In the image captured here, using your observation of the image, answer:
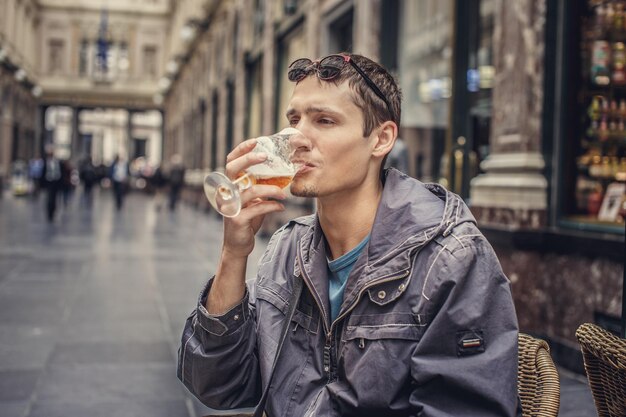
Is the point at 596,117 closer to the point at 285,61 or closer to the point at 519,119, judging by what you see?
the point at 519,119

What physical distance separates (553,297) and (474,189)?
4.28 feet

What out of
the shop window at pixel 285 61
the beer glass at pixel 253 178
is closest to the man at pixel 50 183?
the shop window at pixel 285 61

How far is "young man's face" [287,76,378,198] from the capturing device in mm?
1827

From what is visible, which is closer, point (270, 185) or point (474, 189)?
point (270, 185)

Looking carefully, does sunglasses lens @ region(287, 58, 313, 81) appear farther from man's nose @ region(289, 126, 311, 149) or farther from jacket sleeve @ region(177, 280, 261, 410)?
jacket sleeve @ region(177, 280, 261, 410)

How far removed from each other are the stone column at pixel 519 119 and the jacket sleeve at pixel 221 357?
153 inches

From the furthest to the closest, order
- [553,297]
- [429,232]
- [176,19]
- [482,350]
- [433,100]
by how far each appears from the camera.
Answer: [176,19] → [433,100] → [553,297] → [429,232] → [482,350]

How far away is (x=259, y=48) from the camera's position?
16.5m

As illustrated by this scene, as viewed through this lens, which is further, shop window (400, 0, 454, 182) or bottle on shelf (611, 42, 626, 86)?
shop window (400, 0, 454, 182)

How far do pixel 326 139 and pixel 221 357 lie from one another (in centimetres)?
61

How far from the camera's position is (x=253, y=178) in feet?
5.49

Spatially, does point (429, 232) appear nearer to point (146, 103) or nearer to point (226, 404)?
point (226, 404)

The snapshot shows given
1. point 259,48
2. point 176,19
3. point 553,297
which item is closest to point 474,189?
point 553,297

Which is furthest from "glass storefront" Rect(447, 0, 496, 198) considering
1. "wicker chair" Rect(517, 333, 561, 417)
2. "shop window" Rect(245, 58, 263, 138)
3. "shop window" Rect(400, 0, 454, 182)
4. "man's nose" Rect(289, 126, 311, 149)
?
"shop window" Rect(245, 58, 263, 138)
